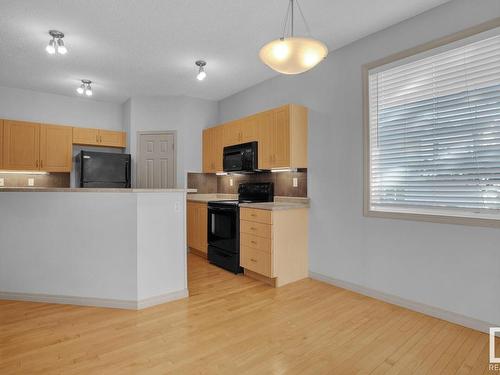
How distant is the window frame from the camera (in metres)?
2.27

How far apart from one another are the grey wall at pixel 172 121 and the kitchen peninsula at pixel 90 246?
7.71 ft

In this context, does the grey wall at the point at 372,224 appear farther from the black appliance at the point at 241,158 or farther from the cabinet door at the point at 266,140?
the black appliance at the point at 241,158

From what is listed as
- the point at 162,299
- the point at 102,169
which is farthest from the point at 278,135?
the point at 102,169

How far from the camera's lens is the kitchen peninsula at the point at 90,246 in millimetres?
2717

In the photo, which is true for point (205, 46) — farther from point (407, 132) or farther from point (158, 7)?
point (407, 132)

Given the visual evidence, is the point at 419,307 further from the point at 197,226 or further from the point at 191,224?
the point at 191,224

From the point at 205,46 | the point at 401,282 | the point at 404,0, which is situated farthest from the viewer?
the point at 205,46

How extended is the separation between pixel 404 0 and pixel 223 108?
3527 mm

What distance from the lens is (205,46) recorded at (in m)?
3.32

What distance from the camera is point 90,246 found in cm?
275

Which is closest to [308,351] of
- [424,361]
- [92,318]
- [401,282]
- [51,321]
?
[424,361]

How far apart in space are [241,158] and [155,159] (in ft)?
6.03

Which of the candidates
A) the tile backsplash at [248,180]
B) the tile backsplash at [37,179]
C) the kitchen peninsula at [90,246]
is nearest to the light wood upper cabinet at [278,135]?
the tile backsplash at [248,180]

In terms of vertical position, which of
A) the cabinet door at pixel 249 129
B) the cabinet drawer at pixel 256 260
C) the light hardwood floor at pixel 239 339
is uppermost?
the cabinet door at pixel 249 129
